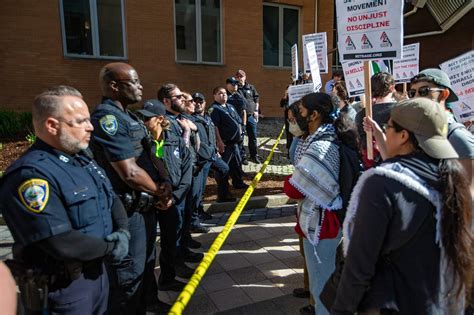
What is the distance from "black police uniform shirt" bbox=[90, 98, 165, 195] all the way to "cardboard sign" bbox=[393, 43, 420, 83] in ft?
17.0

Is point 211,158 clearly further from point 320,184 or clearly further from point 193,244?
point 320,184

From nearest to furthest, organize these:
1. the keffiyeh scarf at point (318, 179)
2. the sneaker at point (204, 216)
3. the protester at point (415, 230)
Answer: the protester at point (415, 230)
the keffiyeh scarf at point (318, 179)
the sneaker at point (204, 216)

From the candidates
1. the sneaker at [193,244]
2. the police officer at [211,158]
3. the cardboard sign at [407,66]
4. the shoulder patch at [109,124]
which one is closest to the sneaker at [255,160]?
the police officer at [211,158]

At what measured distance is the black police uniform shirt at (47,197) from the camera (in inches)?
70.2

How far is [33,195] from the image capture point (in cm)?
178

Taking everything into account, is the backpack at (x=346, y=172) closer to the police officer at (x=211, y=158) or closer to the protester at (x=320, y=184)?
the protester at (x=320, y=184)

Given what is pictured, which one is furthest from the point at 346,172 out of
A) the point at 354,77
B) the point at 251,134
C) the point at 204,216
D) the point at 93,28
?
the point at 93,28

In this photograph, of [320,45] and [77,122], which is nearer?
[77,122]

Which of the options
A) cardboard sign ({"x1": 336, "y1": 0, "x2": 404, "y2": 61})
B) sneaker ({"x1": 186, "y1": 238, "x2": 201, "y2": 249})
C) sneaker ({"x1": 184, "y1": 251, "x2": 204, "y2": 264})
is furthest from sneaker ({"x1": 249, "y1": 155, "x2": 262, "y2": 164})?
cardboard sign ({"x1": 336, "y1": 0, "x2": 404, "y2": 61})

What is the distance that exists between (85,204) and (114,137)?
723 millimetres

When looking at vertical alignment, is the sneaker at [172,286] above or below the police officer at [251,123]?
below

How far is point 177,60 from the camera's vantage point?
1298 centimetres

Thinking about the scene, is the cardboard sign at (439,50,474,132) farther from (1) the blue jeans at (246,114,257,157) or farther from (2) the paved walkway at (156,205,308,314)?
(1) the blue jeans at (246,114,257,157)

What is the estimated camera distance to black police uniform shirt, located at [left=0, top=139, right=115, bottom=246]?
178cm
